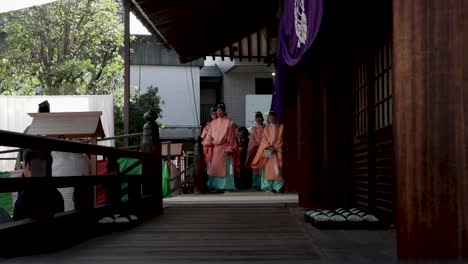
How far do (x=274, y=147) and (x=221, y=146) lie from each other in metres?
0.95

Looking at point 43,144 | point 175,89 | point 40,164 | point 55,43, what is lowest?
point 40,164

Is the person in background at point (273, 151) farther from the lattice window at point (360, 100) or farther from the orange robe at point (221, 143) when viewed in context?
the lattice window at point (360, 100)

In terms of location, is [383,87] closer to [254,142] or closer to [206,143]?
[206,143]

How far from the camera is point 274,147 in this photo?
36.5 feet

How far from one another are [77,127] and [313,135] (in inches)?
114

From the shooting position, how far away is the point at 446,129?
3006 millimetres

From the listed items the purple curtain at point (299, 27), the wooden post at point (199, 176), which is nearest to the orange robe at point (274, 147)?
the wooden post at point (199, 176)

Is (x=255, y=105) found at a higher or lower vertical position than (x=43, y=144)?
higher

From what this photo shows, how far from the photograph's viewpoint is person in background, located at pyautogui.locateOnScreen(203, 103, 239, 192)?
11.1 meters

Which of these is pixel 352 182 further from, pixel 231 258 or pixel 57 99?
pixel 57 99

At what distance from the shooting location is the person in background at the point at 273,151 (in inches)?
437

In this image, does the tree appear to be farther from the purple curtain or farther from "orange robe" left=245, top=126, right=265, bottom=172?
the purple curtain

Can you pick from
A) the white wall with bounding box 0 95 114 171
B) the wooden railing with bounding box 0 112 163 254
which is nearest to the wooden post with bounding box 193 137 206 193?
the white wall with bounding box 0 95 114 171

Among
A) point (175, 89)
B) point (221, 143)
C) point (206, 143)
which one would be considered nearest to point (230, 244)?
point (221, 143)
